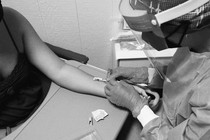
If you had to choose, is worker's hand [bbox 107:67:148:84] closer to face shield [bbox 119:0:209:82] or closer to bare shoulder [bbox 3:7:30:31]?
face shield [bbox 119:0:209:82]

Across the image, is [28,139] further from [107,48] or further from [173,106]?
[107,48]

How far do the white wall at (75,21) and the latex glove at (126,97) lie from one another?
65cm

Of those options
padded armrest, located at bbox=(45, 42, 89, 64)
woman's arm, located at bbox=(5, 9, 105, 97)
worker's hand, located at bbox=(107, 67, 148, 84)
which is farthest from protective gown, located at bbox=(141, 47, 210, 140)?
padded armrest, located at bbox=(45, 42, 89, 64)

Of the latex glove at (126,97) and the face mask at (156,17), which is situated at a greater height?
the face mask at (156,17)

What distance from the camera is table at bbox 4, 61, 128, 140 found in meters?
0.89

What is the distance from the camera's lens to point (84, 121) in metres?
0.93

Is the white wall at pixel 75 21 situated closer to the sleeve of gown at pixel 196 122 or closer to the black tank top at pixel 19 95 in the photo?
the black tank top at pixel 19 95

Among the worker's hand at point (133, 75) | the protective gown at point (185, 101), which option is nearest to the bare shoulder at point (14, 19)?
the worker's hand at point (133, 75)

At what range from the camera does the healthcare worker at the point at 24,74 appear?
96 cm

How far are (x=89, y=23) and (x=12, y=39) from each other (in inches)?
Answer: 26.9

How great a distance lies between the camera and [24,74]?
100 centimetres

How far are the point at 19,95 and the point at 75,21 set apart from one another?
79 centimetres

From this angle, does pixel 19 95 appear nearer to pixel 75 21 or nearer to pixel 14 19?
pixel 14 19

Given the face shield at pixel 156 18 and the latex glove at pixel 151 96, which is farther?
the latex glove at pixel 151 96
